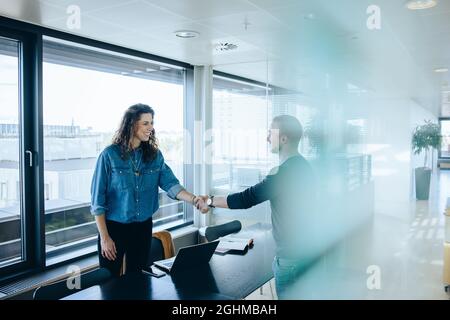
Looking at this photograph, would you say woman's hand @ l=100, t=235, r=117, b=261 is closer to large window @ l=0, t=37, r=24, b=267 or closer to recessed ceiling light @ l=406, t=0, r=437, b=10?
large window @ l=0, t=37, r=24, b=267

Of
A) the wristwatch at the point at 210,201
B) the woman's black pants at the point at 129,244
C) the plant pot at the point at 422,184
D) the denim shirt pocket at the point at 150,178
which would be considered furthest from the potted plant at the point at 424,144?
the woman's black pants at the point at 129,244

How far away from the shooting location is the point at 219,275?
202cm

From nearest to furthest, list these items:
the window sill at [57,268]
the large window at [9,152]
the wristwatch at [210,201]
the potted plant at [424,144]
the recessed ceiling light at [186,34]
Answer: the wristwatch at [210,201], the window sill at [57,268], the large window at [9,152], the recessed ceiling light at [186,34], the potted plant at [424,144]

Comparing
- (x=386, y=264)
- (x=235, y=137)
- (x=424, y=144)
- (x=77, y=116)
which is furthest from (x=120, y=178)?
(x=424, y=144)

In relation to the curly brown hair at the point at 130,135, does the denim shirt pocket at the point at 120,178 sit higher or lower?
lower

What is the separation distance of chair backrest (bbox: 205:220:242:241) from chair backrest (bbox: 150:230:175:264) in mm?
310

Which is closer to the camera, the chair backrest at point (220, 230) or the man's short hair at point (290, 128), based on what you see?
the man's short hair at point (290, 128)

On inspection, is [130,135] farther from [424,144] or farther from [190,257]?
[424,144]

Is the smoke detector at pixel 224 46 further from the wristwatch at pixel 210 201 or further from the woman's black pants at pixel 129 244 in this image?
the woman's black pants at pixel 129 244

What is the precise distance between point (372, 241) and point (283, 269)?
413 centimetres

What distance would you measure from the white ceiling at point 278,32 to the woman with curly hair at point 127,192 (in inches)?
35.9

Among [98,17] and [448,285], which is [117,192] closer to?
[98,17]

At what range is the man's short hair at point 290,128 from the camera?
1.95 metres
